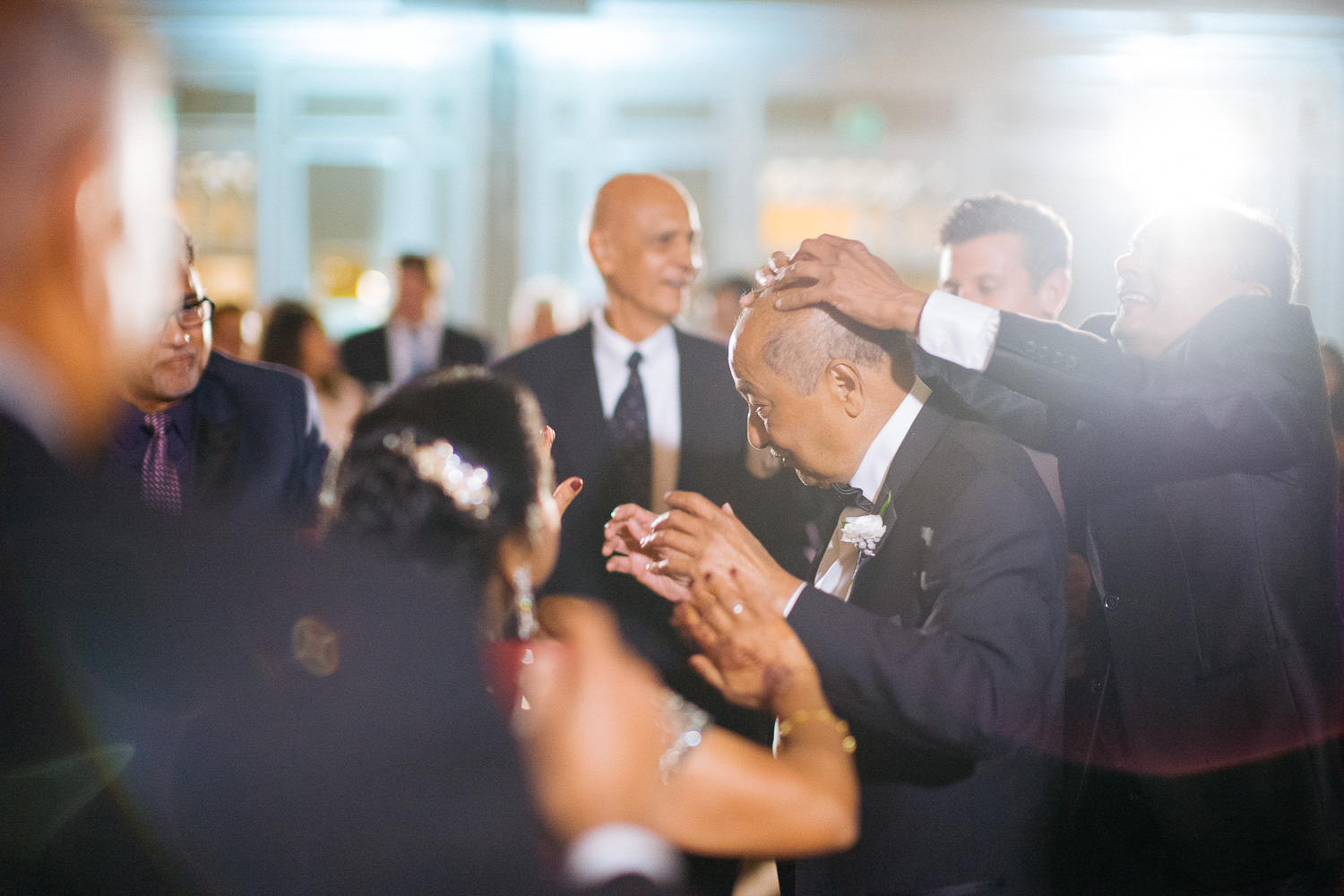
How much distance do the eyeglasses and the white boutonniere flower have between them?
1.62 meters

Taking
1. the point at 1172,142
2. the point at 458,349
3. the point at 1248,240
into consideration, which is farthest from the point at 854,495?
the point at 1172,142

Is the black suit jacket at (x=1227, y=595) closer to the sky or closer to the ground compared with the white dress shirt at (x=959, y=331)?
closer to the ground

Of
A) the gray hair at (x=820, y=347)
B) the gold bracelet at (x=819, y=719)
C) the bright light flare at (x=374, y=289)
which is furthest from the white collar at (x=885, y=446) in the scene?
the bright light flare at (x=374, y=289)

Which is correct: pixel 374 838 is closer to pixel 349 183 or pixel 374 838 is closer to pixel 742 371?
pixel 742 371

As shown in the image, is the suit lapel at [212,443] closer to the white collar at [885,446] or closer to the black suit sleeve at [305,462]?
the black suit sleeve at [305,462]

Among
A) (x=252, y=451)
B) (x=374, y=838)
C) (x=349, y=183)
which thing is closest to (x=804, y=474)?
(x=374, y=838)

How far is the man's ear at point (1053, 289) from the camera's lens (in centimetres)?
283

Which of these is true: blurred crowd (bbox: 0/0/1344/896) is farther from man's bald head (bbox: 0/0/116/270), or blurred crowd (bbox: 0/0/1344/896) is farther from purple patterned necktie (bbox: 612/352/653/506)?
purple patterned necktie (bbox: 612/352/653/506)

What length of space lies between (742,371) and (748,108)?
27.2 ft

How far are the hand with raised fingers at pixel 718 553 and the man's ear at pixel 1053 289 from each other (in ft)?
5.49

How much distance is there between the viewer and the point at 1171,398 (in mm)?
1754

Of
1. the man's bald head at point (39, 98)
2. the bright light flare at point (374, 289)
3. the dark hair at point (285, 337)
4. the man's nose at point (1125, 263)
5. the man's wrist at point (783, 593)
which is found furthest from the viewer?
the bright light flare at point (374, 289)

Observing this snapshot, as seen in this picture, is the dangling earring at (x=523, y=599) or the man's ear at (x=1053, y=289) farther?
the man's ear at (x=1053, y=289)

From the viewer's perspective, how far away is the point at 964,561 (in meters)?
1.54
